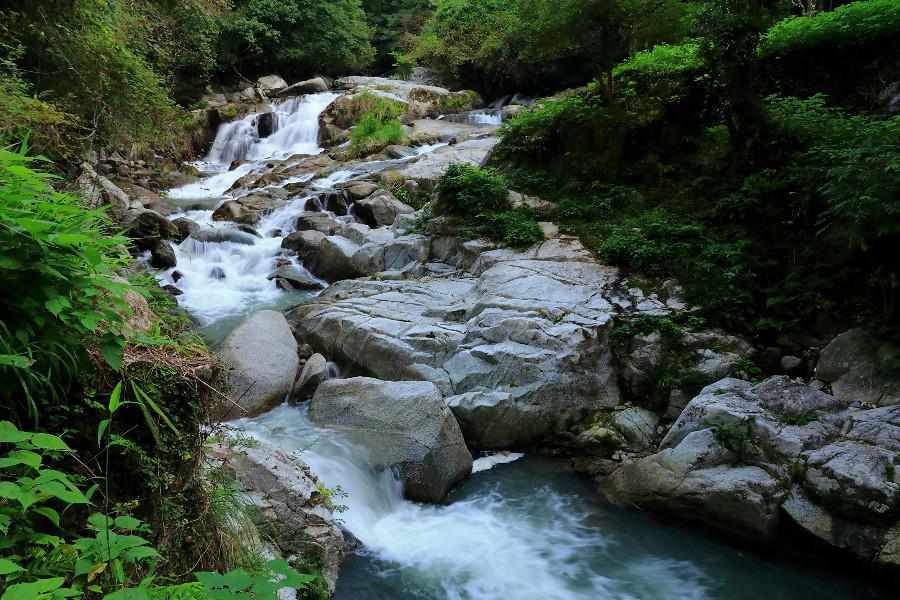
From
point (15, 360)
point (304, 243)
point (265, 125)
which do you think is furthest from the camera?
point (265, 125)

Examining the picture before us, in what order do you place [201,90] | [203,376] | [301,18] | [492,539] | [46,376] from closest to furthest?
[46,376]
[203,376]
[492,539]
[201,90]
[301,18]

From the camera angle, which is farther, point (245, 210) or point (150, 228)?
point (245, 210)

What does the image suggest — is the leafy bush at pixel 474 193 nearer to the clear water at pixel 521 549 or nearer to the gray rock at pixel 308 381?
the gray rock at pixel 308 381

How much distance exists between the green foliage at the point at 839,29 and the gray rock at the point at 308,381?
848 centimetres

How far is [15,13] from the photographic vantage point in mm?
7008

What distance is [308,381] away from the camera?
7.39 m

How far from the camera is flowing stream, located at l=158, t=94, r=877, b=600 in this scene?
15.4ft

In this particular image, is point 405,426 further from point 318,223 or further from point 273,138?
point 273,138

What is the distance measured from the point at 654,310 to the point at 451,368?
2.89 metres

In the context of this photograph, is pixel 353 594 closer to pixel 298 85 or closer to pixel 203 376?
pixel 203 376

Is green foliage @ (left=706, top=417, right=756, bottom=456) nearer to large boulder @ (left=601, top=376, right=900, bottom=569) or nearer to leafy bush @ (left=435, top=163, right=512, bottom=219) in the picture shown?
large boulder @ (left=601, top=376, right=900, bottom=569)

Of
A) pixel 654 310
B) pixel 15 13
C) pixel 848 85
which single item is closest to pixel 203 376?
pixel 654 310

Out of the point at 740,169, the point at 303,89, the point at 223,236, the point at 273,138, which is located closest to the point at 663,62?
the point at 740,169

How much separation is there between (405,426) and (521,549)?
5.70 ft
